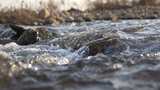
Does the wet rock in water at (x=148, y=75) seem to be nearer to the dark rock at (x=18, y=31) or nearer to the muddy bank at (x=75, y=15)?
the dark rock at (x=18, y=31)

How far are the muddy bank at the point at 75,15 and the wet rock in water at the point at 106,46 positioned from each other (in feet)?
29.4

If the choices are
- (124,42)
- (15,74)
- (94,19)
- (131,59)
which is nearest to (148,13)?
(94,19)

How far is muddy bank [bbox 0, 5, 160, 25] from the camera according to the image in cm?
1742

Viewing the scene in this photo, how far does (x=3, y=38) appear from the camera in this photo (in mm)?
13102

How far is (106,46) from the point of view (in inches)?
321

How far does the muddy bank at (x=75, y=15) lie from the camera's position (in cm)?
1742

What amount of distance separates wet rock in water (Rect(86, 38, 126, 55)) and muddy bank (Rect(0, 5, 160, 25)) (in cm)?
896

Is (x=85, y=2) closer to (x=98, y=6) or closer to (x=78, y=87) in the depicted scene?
(x=98, y=6)

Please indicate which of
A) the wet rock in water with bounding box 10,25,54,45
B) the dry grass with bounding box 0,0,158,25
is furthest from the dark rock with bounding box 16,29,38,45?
the dry grass with bounding box 0,0,158,25

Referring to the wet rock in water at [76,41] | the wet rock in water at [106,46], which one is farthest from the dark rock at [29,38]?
the wet rock in water at [106,46]

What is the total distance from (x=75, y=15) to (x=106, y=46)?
1120 centimetres

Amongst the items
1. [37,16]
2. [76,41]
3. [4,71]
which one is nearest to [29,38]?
[76,41]

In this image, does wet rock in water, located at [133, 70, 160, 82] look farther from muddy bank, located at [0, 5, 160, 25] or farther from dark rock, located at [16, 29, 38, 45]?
muddy bank, located at [0, 5, 160, 25]

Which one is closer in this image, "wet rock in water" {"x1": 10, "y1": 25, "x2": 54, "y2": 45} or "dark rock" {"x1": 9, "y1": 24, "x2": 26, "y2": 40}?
"wet rock in water" {"x1": 10, "y1": 25, "x2": 54, "y2": 45}
